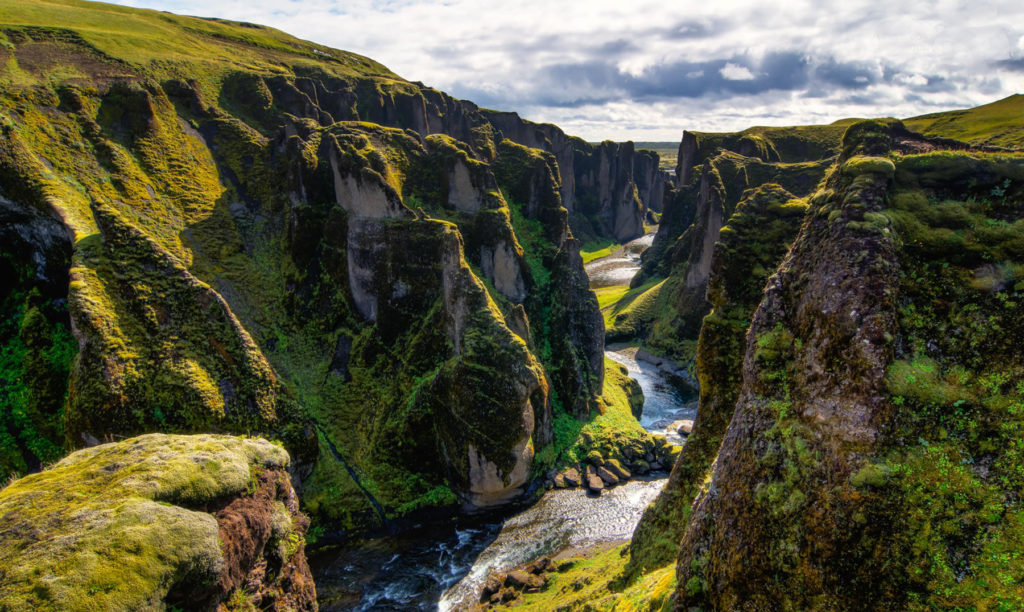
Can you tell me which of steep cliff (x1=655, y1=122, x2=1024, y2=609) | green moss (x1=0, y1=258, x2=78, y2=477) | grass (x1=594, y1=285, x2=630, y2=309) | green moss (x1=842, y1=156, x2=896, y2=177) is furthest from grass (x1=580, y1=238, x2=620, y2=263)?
steep cliff (x1=655, y1=122, x2=1024, y2=609)

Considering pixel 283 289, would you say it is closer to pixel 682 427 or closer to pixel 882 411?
pixel 682 427

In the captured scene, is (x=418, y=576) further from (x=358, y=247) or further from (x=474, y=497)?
(x=358, y=247)

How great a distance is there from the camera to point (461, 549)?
30.7 m

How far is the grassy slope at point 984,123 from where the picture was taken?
4731 centimetres

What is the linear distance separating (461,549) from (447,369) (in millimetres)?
12080

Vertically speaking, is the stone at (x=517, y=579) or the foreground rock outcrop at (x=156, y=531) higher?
the foreground rock outcrop at (x=156, y=531)

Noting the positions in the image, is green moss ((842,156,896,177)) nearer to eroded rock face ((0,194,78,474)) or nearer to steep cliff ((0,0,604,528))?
steep cliff ((0,0,604,528))

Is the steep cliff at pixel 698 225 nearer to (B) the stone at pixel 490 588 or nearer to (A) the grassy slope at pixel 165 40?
(B) the stone at pixel 490 588

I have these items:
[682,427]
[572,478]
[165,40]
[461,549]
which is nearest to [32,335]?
[461,549]

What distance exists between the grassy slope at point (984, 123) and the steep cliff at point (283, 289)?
41099 mm

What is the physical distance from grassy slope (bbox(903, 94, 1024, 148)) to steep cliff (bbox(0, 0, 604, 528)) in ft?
135

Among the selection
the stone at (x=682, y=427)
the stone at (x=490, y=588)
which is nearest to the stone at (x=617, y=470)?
the stone at (x=682, y=427)

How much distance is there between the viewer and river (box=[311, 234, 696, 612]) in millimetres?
27047

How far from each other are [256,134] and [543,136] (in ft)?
305
